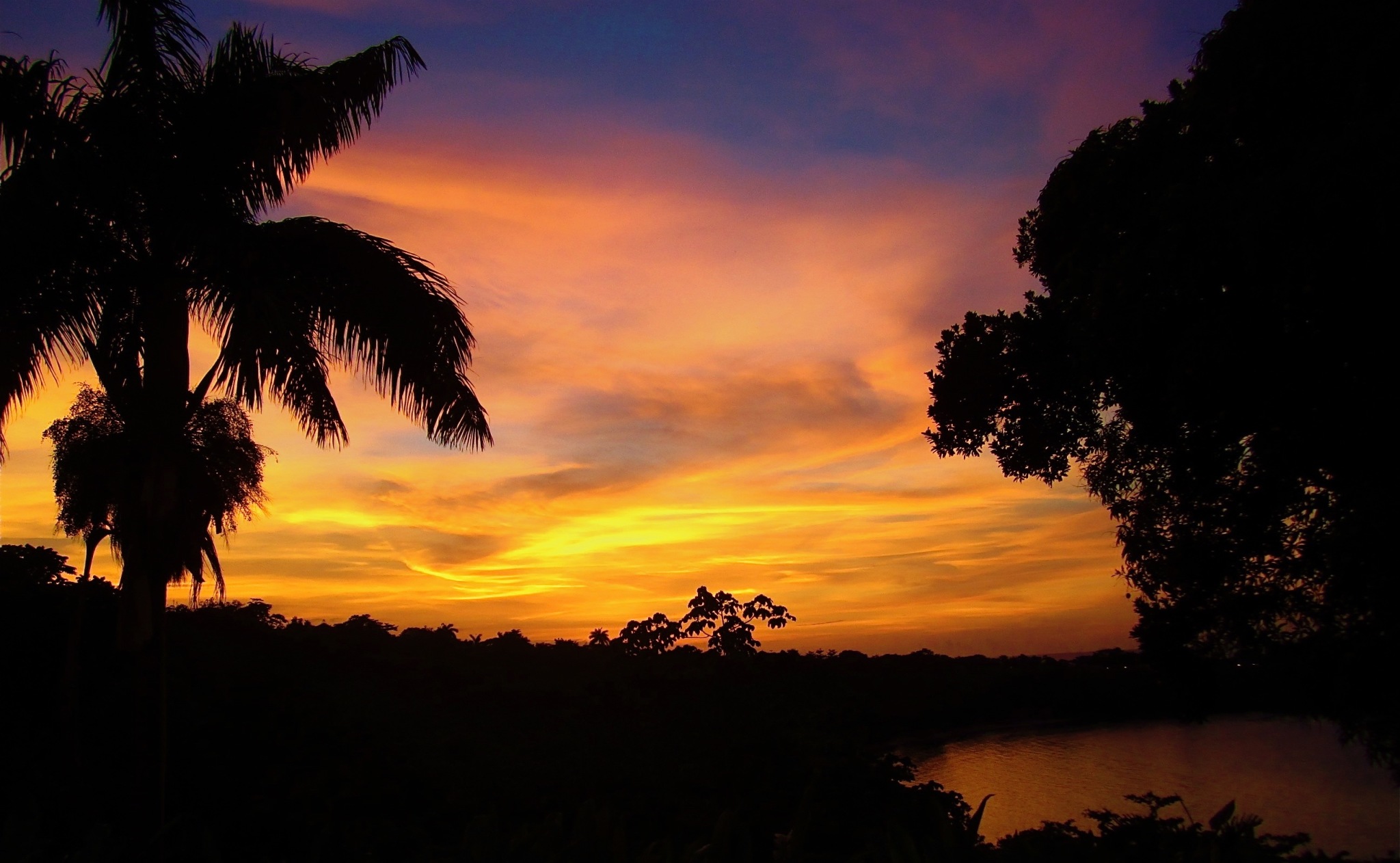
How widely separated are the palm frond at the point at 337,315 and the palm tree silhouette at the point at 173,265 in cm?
2

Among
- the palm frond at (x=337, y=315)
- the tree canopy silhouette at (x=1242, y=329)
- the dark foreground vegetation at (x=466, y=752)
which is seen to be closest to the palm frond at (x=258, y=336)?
the palm frond at (x=337, y=315)

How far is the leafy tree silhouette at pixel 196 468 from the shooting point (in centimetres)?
1767

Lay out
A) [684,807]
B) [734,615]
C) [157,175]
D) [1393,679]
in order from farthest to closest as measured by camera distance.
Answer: [734,615] → [684,807] → [1393,679] → [157,175]

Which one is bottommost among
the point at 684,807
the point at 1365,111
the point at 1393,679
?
the point at 684,807

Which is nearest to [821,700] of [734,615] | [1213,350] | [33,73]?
[734,615]

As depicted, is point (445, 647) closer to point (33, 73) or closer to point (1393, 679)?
point (33, 73)

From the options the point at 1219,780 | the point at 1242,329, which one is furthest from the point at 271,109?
the point at 1219,780

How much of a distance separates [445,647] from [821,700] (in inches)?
396

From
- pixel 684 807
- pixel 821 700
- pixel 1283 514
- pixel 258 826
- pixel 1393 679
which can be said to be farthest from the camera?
pixel 821 700

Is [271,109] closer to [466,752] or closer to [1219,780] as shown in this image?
[466,752]

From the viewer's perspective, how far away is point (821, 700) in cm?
2383

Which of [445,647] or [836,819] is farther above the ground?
[445,647]

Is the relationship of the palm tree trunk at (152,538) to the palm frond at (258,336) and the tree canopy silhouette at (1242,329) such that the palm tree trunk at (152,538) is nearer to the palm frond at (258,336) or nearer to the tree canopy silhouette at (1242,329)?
the palm frond at (258,336)

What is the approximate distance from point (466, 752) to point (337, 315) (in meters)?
9.54
